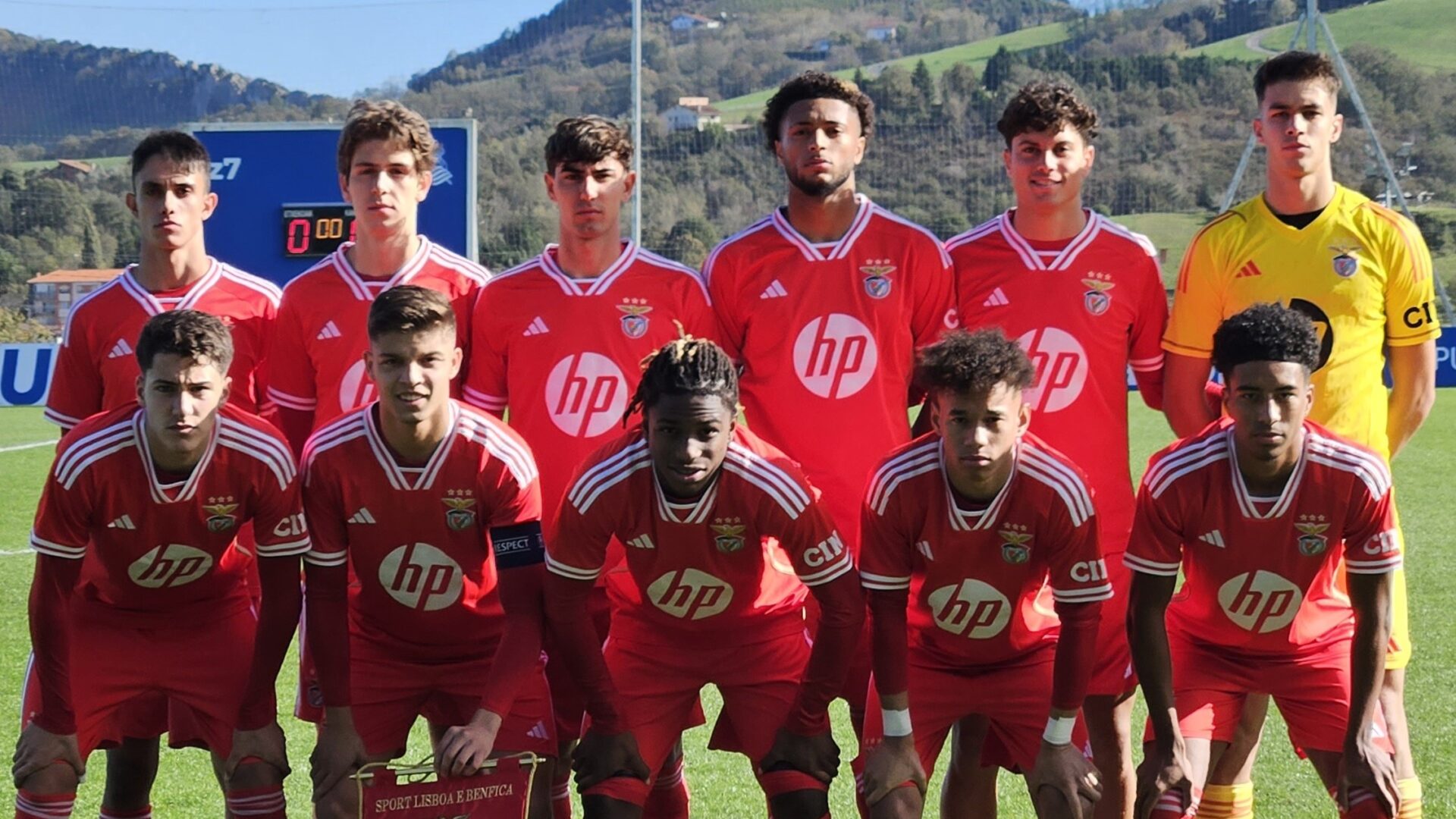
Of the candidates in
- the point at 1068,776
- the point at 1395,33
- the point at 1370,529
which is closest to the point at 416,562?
the point at 1068,776

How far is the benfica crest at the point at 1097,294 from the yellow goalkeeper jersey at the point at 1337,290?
0.20m

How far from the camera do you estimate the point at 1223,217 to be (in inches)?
152

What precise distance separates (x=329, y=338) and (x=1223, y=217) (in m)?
2.37

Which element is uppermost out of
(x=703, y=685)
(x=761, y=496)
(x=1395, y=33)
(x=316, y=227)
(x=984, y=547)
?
(x=1395, y=33)

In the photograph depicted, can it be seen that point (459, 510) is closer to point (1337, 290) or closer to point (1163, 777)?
point (1163, 777)

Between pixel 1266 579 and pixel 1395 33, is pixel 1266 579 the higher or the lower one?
the lower one

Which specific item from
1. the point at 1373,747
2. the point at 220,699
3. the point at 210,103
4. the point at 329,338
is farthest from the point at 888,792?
the point at 210,103

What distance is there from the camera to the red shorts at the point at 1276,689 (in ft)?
11.1

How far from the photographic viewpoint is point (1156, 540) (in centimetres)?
332

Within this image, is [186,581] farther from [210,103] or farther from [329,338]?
[210,103]

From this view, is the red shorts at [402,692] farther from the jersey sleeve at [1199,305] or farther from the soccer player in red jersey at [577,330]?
the jersey sleeve at [1199,305]

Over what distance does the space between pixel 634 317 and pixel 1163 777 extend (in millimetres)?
1692

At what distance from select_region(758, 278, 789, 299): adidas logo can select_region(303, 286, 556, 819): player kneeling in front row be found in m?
0.75

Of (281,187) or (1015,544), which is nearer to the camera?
(1015,544)
